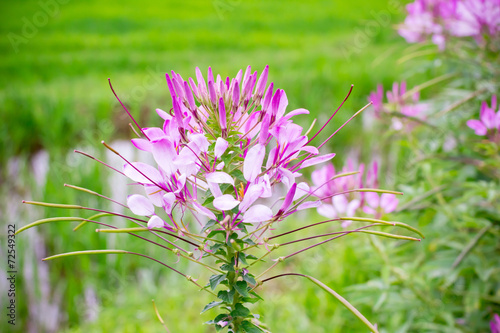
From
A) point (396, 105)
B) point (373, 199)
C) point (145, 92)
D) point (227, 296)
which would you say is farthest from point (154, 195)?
point (145, 92)

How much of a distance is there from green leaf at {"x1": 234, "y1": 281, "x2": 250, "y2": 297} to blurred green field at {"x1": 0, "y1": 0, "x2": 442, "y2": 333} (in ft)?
2.56

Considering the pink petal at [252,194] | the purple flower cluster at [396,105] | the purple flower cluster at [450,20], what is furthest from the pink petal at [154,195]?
the purple flower cluster at [450,20]

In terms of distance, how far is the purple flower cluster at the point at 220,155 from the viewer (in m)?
0.46

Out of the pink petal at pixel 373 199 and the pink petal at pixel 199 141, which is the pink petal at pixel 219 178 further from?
the pink petal at pixel 373 199

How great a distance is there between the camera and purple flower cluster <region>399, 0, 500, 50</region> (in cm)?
119

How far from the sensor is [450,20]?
4.37ft

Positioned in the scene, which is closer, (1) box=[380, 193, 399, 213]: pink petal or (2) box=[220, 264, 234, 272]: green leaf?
(2) box=[220, 264, 234, 272]: green leaf

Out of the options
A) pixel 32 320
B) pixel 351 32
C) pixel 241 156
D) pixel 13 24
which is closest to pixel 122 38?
pixel 13 24

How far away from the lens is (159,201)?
50 centimetres

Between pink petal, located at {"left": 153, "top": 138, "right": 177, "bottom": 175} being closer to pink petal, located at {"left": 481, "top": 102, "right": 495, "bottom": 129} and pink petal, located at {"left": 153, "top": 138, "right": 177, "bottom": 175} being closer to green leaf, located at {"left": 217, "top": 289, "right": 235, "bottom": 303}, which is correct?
green leaf, located at {"left": 217, "top": 289, "right": 235, "bottom": 303}

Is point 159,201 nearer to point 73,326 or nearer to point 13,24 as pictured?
point 73,326

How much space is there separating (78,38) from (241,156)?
5080 mm

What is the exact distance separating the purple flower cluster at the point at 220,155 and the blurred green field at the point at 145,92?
82 centimetres

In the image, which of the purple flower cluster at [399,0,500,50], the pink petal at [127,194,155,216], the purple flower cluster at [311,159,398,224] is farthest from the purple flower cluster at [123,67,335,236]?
the purple flower cluster at [399,0,500,50]
